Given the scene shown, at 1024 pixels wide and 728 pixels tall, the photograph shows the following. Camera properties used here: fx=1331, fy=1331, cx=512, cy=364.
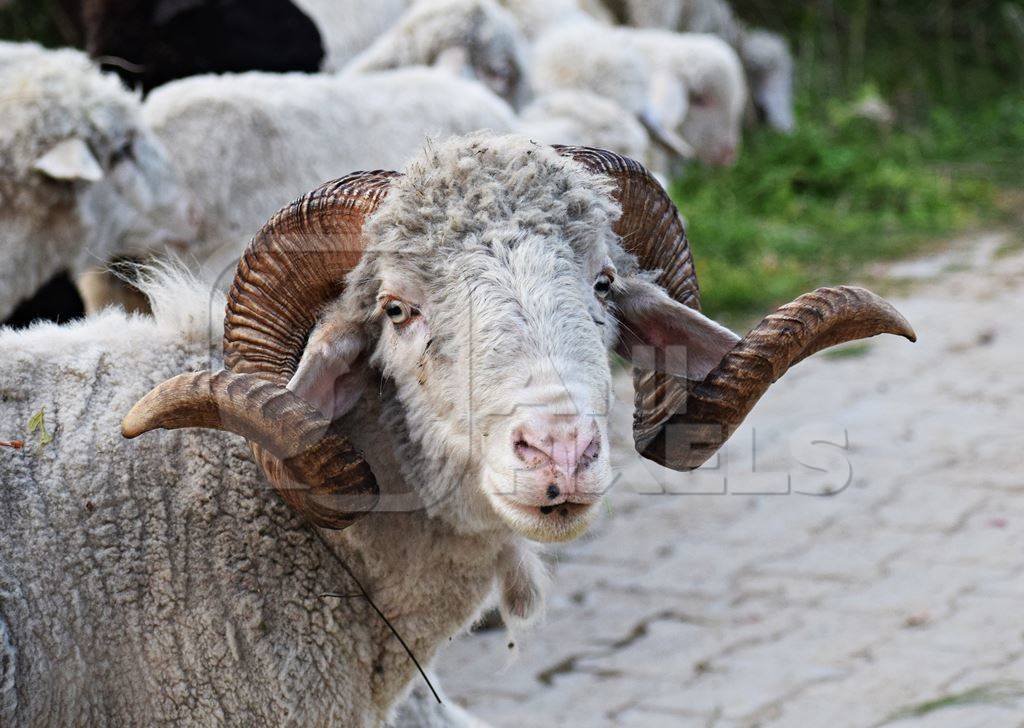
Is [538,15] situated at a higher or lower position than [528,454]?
lower

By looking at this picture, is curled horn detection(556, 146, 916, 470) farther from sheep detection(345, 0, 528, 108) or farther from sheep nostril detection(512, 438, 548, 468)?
sheep detection(345, 0, 528, 108)

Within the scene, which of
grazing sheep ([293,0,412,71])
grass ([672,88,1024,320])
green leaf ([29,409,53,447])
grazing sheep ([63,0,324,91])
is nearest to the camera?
green leaf ([29,409,53,447])

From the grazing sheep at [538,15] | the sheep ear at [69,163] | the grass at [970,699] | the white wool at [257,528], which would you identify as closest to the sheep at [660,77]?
the grazing sheep at [538,15]

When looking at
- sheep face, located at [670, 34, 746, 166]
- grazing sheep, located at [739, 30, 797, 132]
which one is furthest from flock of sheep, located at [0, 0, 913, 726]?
grazing sheep, located at [739, 30, 797, 132]

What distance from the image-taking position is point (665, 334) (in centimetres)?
332

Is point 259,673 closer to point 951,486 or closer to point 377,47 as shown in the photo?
point 951,486

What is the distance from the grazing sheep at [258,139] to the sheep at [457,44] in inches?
60.4

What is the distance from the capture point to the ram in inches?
110

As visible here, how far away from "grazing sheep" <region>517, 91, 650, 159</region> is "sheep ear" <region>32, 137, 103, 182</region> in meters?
2.44

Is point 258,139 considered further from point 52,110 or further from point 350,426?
point 350,426

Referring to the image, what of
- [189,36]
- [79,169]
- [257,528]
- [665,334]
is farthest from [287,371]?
[189,36]

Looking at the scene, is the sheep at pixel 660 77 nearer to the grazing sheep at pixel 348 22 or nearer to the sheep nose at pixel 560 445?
the grazing sheep at pixel 348 22

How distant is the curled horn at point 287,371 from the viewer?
2.78m

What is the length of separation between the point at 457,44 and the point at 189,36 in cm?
160
